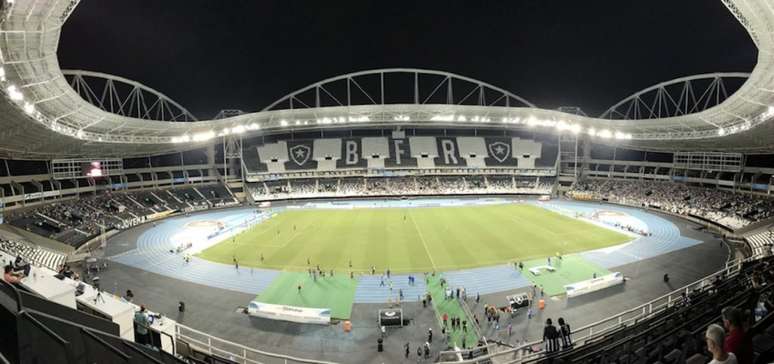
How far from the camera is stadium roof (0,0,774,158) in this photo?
19594 mm

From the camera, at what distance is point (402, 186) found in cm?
7375

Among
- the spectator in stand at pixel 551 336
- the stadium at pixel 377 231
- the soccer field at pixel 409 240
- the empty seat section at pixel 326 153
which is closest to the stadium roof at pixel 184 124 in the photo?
the stadium at pixel 377 231

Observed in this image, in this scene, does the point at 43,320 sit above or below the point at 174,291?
above

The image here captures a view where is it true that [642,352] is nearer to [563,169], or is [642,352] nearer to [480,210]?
[480,210]

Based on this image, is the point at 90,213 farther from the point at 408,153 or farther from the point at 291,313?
the point at 408,153

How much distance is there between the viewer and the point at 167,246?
120ft

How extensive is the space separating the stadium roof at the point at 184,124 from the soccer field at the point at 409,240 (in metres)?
16.6

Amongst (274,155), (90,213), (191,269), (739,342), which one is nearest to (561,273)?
(739,342)

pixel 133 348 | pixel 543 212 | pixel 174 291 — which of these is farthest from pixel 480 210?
pixel 133 348

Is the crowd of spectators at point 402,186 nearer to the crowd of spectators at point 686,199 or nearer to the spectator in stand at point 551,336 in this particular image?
the crowd of spectators at point 686,199

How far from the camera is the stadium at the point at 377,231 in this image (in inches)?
424

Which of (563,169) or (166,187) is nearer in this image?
(166,187)

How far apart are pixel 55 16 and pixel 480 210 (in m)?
49.0

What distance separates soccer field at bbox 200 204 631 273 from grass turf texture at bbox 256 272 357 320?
2.39 m
